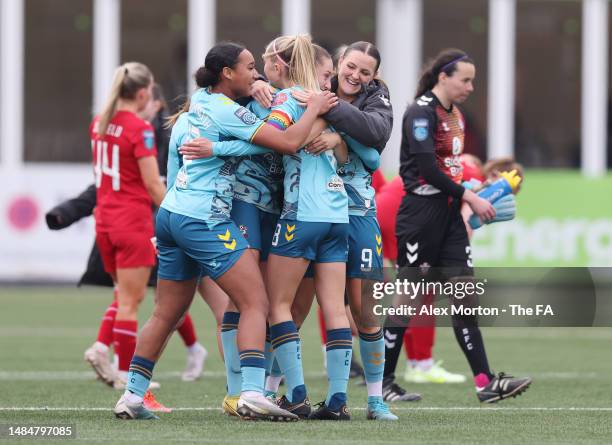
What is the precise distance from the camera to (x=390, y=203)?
10.4 meters

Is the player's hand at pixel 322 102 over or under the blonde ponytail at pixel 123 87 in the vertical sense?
under

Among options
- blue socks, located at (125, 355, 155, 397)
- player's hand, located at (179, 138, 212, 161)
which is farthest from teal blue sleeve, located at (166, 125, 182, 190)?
blue socks, located at (125, 355, 155, 397)

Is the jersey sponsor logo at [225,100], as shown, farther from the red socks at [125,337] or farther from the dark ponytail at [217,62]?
the red socks at [125,337]

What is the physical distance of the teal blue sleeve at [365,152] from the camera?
7441 mm

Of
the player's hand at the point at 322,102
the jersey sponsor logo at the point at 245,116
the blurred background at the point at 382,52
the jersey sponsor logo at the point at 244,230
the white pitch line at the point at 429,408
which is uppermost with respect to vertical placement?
the blurred background at the point at 382,52

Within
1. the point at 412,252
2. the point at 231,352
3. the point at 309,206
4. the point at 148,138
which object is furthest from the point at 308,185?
the point at 148,138

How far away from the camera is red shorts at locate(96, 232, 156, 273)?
9.21m

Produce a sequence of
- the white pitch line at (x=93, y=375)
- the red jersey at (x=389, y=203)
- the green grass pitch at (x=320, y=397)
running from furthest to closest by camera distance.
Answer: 1. the red jersey at (x=389, y=203)
2. the white pitch line at (x=93, y=375)
3. the green grass pitch at (x=320, y=397)

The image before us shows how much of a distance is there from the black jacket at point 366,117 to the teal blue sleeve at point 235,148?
1.31ft

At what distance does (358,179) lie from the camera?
300 inches

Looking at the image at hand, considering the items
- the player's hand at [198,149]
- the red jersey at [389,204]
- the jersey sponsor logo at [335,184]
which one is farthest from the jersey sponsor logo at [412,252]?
the player's hand at [198,149]

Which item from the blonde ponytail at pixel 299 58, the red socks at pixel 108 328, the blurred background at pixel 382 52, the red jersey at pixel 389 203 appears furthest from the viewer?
the blurred background at pixel 382 52

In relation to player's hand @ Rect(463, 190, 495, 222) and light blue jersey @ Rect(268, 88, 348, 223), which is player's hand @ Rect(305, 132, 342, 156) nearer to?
light blue jersey @ Rect(268, 88, 348, 223)

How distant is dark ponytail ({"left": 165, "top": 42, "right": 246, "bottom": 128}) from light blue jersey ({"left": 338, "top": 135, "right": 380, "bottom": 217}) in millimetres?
755
